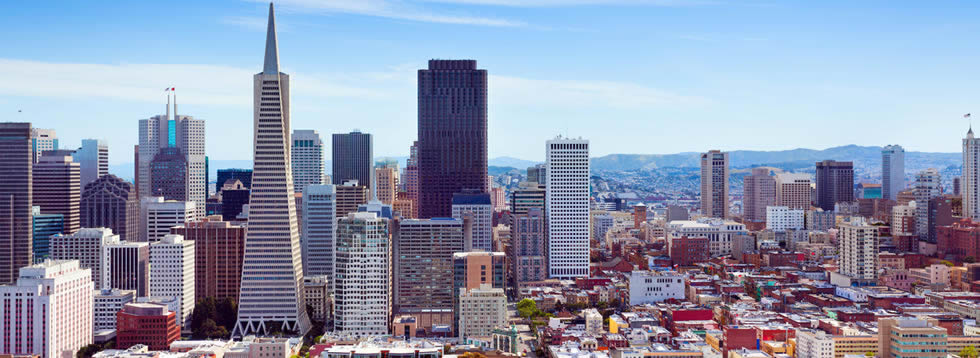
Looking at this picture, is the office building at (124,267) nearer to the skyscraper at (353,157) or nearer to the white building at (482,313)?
the white building at (482,313)

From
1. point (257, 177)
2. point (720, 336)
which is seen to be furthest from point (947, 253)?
point (257, 177)

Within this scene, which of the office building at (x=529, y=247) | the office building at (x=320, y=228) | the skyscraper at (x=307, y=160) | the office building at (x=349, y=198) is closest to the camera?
the office building at (x=320, y=228)

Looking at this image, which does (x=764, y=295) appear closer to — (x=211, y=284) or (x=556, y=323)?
(x=556, y=323)

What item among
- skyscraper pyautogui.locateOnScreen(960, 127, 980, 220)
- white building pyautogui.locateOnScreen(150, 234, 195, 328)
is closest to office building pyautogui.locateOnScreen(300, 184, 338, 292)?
white building pyautogui.locateOnScreen(150, 234, 195, 328)

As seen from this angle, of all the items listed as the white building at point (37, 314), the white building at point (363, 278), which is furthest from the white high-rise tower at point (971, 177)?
the white building at point (37, 314)

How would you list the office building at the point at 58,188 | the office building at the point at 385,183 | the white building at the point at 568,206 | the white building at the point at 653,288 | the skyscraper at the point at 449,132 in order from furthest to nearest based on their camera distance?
the office building at the point at 385,183, the skyscraper at the point at 449,132, the office building at the point at 58,188, the white building at the point at 568,206, the white building at the point at 653,288

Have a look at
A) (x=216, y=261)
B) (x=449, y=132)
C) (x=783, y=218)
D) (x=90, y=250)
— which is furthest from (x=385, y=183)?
(x=90, y=250)

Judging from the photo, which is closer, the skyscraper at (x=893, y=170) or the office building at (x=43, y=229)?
the office building at (x=43, y=229)
